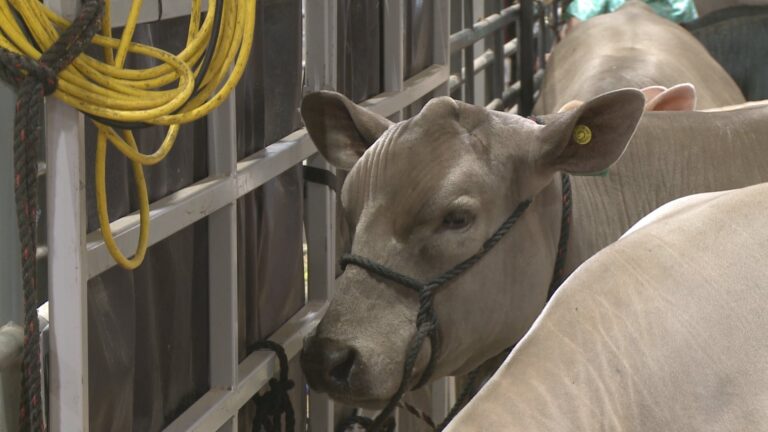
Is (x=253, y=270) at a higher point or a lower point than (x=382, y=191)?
lower

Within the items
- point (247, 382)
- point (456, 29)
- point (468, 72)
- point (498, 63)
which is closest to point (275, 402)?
point (247, 382)

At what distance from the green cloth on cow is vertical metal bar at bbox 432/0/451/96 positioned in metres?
2.73

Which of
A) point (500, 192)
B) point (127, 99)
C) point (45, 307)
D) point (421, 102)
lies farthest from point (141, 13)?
point (421, 102)

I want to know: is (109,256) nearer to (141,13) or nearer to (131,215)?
(131,215)

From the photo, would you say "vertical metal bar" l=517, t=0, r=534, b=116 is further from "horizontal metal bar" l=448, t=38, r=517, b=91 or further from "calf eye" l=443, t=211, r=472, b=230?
"calf eye" l=443, t=211, r=472, b=230

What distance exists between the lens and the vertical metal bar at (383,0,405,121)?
338 centimetres

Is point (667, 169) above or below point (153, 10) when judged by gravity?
below

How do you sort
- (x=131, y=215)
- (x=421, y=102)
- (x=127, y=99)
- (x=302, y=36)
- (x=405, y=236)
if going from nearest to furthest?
(x=127, y=99)
(x=131, y=215)
(x=405, y=236)
(x=302, y=36)
(x=421, y=102)

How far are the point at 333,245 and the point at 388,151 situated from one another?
51cm

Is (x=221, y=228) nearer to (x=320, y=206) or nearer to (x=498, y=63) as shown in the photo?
(x=320, y=206)

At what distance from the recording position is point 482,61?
222 inches

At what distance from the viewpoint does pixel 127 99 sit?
1.77 meters

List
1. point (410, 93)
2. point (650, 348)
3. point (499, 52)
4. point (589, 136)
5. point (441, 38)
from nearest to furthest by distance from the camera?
point (650, 348), point (589, 136), point (410, 93), point (441, 38), point (499, 52)

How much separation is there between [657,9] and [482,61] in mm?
1223
